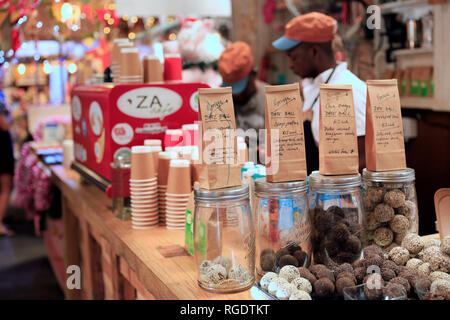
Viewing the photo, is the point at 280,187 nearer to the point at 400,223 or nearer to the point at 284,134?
the point at 284,134

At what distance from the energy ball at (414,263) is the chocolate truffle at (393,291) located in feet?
0.56

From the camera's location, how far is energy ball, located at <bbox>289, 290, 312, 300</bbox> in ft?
4.06

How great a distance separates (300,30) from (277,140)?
154cm

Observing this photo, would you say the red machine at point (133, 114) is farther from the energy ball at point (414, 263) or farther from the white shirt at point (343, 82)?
the energy ball at point (414, 263)

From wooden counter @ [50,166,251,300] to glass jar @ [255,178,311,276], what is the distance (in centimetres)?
13

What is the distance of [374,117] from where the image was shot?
157cm

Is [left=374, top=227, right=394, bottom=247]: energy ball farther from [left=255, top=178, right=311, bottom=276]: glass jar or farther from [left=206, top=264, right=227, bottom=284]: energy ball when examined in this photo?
[left=206, top=264, right=227, bottom=284]: energy ball

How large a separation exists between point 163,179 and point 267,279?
968mm

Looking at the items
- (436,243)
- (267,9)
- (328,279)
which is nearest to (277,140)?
(328,279)

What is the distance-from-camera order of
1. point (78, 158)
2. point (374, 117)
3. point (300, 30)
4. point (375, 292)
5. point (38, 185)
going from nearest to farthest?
point (375, 292)
point (374, 117)
point (300, 30)
point (78, 158)
point (38, 185)

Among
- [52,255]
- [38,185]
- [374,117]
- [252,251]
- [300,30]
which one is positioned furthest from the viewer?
[52,255]

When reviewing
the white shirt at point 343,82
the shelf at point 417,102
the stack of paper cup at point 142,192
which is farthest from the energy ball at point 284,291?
the shelf at point 417,102

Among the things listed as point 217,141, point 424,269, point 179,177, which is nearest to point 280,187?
point 217,141

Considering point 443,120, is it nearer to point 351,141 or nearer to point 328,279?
point 351,141
